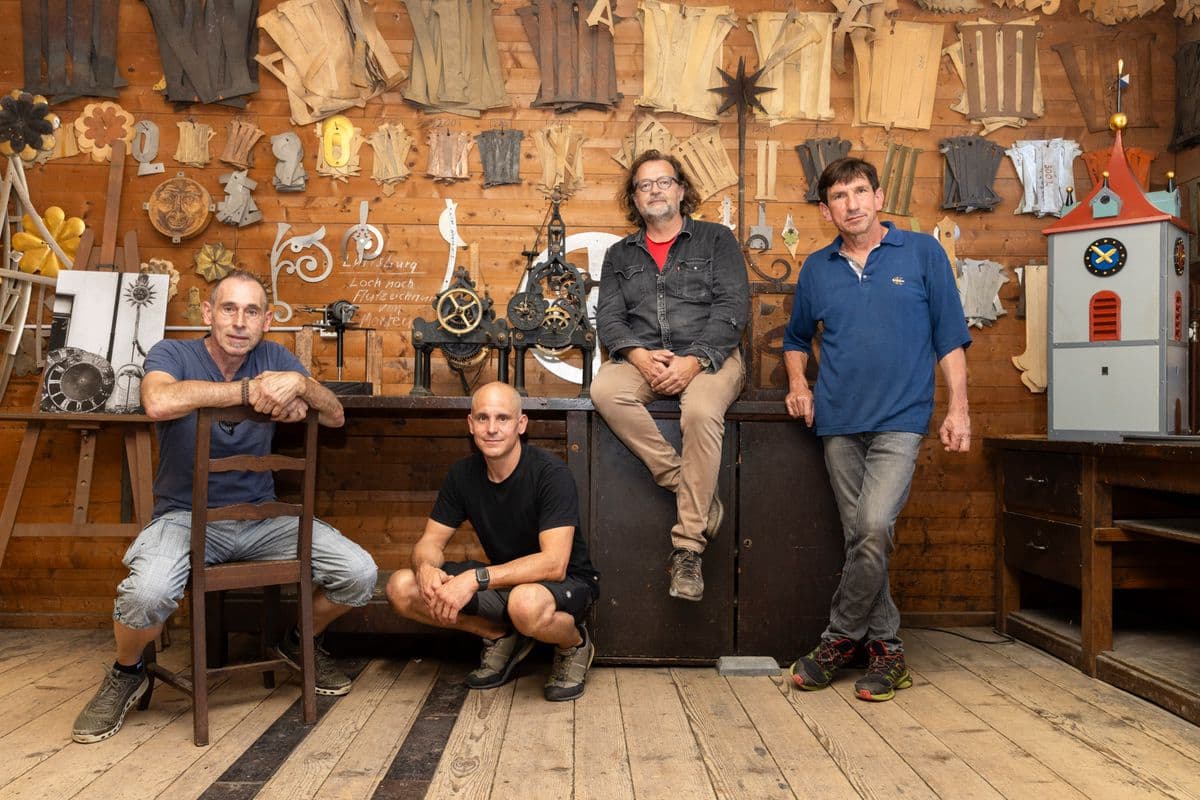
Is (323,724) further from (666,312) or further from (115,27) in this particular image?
(115,27)

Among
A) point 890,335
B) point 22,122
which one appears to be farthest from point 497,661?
point 22,122

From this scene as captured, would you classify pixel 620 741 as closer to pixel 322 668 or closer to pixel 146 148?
pixel 322 668

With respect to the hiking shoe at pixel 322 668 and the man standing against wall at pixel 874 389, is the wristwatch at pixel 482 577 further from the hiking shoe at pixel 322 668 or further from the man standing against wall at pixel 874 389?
the man standing against wall at pixel 874 389

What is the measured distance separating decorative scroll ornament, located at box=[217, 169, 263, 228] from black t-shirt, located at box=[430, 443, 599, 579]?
1870 mm

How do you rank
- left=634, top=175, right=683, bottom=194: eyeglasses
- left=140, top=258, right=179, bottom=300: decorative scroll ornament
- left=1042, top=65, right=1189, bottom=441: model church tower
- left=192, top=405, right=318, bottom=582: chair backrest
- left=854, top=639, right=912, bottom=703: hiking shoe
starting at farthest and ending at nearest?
left=140, top=258, right=179, bottom=300: decorative scroll ornament
left=634, top=175, right=683, bottom=194: eyeglasses
left=1042, top=65, right=1189, bottom=441: model church tower
left=854, top=639, right=912, bottom=703: hiking shoe
left=192, top=405, right=318, bottom=582: chair backrest

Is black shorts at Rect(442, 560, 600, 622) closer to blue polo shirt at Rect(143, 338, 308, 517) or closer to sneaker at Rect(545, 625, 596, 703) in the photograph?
sneaker at Rect(545, 625, 596, 703)

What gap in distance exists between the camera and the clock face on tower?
141 inches

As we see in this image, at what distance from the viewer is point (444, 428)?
4.34m

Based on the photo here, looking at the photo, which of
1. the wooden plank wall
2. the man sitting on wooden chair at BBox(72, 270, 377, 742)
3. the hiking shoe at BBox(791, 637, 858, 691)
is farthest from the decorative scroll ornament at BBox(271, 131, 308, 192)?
the hiking shoe at BBox(791, 637, 858, 691)

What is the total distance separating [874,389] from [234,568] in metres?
2.13

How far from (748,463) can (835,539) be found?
44 cm

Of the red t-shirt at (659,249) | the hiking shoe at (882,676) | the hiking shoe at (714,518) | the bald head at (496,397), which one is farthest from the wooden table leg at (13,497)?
the hiking shoe at (882,676)

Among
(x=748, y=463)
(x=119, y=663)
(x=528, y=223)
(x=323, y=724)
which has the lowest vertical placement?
(x=323, y=724)

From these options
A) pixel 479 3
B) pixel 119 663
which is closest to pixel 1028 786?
pixel 119 663
